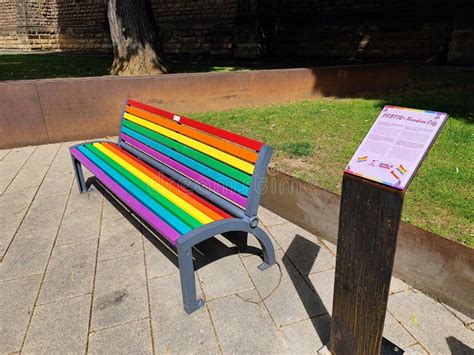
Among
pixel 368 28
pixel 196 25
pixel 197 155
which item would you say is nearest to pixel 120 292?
pixel 197 155

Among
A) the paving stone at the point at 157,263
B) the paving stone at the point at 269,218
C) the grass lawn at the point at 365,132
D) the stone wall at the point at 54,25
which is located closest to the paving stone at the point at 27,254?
the paving stone at the point at 157,263

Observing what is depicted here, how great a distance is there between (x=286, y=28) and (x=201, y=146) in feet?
45.1

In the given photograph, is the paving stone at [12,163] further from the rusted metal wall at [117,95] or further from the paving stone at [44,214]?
the paving stone at [44,214]

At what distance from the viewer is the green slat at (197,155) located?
2.43 metres

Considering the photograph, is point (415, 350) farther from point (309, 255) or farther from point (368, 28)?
point (368, 28)

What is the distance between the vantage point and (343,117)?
6.03 meters

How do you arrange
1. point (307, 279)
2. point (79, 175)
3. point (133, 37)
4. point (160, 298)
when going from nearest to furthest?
point (160, 298) → point (307, 279) → point (79, 175) → point (133, 37)

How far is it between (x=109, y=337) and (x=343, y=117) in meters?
5.06

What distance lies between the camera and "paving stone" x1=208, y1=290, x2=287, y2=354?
210 centimetres

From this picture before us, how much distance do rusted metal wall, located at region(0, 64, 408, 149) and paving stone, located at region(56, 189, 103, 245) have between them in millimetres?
2152

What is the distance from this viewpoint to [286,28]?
49.0 feet

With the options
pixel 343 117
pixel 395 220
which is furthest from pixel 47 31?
pixel 395 220

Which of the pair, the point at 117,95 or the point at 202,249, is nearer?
the point at 202,249

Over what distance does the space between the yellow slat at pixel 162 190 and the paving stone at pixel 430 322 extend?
4.57ft
